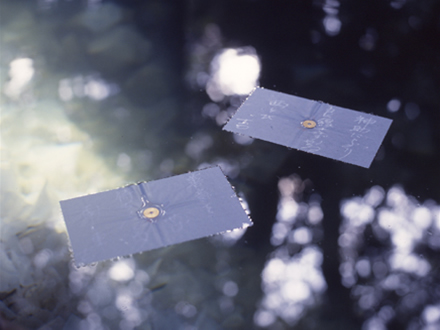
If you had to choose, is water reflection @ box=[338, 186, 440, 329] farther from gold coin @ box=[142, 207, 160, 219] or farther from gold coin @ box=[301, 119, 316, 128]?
gold coin @ box=[142, 207, 160, 219]

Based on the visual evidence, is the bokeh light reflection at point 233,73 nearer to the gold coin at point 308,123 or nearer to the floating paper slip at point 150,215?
the gold coin at point 308,123

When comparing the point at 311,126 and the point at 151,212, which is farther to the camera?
the point at 311,126

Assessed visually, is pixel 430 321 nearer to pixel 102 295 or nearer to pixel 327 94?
pixel 102 295

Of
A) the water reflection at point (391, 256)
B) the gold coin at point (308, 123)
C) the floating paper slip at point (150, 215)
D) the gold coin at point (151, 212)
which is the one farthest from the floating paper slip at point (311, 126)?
the gold coin at point (151, 212)

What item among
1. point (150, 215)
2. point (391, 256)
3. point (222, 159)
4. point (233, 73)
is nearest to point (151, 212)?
point (150, 215)

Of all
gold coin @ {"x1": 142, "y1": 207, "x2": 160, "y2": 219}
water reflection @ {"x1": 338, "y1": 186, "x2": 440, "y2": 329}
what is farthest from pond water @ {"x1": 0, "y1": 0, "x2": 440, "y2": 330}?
gold coin @ {"x1": 142, "y1": 207, "x2": 160, "y2": 219}

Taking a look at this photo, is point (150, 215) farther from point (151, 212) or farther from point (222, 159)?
point (222, 159)

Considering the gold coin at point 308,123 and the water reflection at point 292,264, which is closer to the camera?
the water reflection at point 292,264
